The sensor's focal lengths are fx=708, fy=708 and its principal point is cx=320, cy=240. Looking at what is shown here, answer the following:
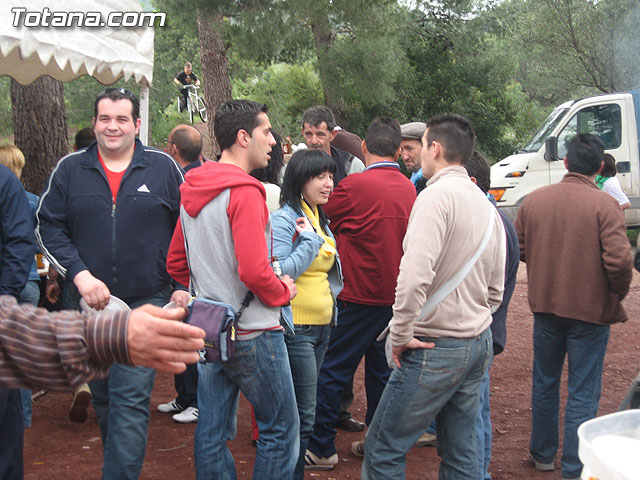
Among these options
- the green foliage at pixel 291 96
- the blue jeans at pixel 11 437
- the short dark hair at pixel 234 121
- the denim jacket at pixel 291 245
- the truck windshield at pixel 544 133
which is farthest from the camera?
the green foliage at pixel 291 96

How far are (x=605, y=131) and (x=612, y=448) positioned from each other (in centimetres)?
1223

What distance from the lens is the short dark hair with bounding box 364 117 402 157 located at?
455cm

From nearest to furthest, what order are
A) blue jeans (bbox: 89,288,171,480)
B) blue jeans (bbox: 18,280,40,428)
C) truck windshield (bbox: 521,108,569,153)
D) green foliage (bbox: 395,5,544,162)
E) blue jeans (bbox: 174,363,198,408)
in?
1. blue jeans (bbox: 89,288,171,480)
2. blue jeans (bbox: 18,280,40,428)
3. blue jeans (bbox: 174,363,198,408)
4. truck windshield (bbox: 521,108,569,153)
5. green foliage (bbox: 395,5,544,162)

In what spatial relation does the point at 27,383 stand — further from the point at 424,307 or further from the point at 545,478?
the point at 545,478

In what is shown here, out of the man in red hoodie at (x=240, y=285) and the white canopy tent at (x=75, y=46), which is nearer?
the man in red hoodie at (x=240, y=285)

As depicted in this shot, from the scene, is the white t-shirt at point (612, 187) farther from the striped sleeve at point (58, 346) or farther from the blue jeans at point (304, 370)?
the striped sleeve at point (58, 346)

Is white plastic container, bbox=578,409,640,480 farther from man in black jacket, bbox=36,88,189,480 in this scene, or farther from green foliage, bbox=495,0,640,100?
green foliage, bbox=495,0,640,100

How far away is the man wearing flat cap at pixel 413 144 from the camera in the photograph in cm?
537

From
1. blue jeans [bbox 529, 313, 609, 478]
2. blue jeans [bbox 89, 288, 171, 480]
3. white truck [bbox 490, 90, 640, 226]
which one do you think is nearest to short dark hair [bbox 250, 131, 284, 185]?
blue jeans [bbox 89, 288, 171, 480]

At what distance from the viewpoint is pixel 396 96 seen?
19.5 metres

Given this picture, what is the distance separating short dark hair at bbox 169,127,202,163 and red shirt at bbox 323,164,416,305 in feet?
6.42

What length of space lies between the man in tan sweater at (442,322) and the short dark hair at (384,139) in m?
1.13

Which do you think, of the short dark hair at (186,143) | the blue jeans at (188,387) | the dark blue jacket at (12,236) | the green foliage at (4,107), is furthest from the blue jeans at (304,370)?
the green foliage at (4,107)

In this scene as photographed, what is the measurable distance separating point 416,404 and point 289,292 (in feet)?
2.54
